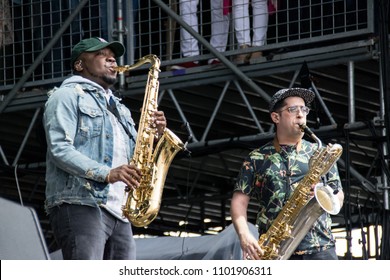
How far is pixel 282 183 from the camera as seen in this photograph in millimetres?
7828

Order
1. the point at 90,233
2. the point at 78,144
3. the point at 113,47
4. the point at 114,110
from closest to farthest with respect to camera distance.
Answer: the point at 90,233 → the point at 78,144 → the point at 114,110 → the point at 113,47

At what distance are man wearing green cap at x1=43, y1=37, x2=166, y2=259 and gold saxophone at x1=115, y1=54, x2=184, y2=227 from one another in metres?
0.07

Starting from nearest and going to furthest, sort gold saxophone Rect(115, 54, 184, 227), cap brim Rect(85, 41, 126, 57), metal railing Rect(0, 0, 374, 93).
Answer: gold saxophone Rect(115, 54, 184, 227) → cap brim Rect(85, 41, 126, 57) → metal railing Rect(0, 0, 374, 93)

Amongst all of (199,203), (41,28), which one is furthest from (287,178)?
(199,203)

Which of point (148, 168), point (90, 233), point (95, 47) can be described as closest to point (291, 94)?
point (148, 168)

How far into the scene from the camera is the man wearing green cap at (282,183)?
25.4ft

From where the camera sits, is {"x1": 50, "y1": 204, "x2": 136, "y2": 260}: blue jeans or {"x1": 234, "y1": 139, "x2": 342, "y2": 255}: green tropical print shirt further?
{"x1": 234, "y1": 139, "x2": 342, "y2": 255}: green tropical print shirt

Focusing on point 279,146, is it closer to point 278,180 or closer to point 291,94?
point 278,180

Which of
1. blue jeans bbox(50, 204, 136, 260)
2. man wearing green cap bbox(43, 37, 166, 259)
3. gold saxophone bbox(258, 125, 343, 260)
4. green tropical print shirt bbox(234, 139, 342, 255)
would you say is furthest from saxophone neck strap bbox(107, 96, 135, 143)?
gold saxophone bbox(258, 125, 343, 260)

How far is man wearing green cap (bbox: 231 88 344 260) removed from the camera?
25.4 ft

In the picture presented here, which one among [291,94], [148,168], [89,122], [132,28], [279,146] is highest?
[132,28]

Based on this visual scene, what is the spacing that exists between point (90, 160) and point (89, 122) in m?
0.32

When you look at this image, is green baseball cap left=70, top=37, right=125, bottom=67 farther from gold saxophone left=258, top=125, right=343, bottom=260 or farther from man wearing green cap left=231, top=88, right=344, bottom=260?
gold saxophone left=258, top=125, right=343, bottom=260
